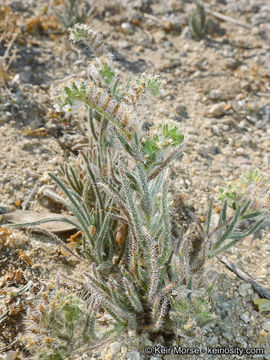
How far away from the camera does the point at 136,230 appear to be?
1.82 metres

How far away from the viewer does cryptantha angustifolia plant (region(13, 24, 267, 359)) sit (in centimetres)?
171

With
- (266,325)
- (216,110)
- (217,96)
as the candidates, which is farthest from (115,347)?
(217,96)

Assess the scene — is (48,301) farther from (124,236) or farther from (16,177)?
(16,177)

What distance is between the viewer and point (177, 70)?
4215 millimetres

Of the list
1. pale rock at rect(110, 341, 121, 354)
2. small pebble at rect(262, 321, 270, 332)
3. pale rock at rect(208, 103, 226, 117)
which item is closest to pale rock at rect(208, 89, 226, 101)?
pale rock at rect(208, 103, 226, 117)

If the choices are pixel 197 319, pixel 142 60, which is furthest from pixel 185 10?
pixel 197 319

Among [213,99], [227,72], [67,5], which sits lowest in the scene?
[213,99]

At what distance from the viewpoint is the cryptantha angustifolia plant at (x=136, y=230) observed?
1.71 metres

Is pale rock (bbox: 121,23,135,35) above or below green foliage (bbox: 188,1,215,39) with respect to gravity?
below

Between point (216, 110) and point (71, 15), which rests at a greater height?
point (71, 15)

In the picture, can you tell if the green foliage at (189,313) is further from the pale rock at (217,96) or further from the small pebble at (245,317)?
the pale rock at (217,96)

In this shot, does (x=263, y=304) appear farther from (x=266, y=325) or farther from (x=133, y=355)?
(x=133, y=355)

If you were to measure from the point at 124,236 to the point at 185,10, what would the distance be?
3766 millimetres

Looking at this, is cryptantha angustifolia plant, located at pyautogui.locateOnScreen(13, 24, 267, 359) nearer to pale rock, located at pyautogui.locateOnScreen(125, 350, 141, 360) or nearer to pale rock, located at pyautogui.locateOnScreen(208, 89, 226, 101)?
pale rock, located at pyautogui.locateOnScreen(125, 350, 141, 360)
